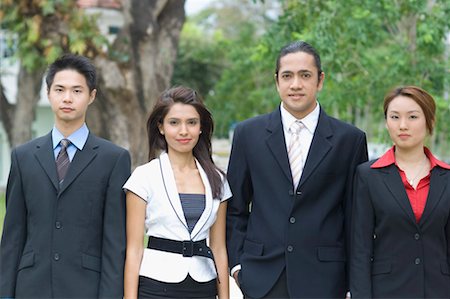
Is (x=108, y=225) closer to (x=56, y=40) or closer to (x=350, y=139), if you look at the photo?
(x=350, y=139)

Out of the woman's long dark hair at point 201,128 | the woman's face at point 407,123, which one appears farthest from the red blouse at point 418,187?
the woman's long dark hair at point 201,128

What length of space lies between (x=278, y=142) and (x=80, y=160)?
1.21m

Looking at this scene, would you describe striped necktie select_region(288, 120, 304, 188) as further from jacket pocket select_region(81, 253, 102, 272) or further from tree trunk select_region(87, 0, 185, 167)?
tree trunk select_region(87, 0, 185, 167)

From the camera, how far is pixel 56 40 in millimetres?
14039

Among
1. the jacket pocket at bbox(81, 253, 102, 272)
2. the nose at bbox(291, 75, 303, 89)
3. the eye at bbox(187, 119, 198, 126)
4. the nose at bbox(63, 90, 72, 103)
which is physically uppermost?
the nose at bbox(291, 75, 303, 89)

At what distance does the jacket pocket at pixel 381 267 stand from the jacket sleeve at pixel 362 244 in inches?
1.1

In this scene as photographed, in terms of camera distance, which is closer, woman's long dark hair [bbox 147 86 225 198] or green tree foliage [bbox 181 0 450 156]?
woman's long dark hair [bbox 147 86 225 198]

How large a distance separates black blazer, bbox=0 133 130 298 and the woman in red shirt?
140 centimetres

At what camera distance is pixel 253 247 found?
470 cm

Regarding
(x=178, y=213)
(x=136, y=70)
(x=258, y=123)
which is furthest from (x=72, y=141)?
(x=136, y=70)

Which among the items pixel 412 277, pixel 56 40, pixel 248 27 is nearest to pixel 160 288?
pixel 412 277

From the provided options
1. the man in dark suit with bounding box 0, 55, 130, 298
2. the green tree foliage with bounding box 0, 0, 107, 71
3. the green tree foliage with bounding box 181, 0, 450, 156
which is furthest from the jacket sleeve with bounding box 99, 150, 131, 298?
the green tree foliage with bounding box 0, 0, 107, 71

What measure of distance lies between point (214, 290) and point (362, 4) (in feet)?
23.9

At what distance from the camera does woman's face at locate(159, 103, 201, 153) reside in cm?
461
